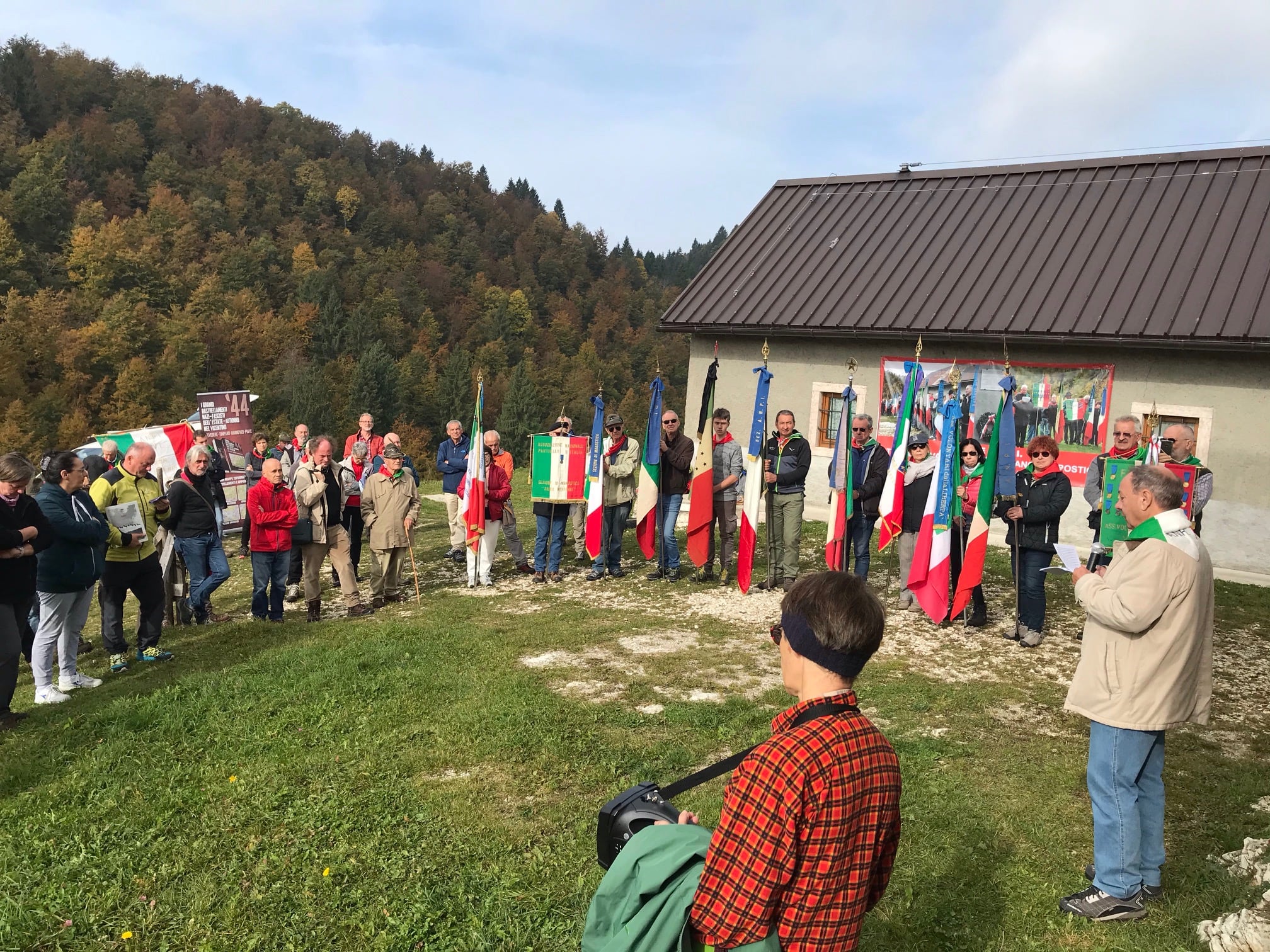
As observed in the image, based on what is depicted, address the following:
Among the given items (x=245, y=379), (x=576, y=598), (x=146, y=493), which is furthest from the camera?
(x=245, y=379)

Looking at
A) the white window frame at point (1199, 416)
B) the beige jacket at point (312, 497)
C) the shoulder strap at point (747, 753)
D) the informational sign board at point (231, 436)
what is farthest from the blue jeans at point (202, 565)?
the white window frame at point (1199, 416)

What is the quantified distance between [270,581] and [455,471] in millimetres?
3683

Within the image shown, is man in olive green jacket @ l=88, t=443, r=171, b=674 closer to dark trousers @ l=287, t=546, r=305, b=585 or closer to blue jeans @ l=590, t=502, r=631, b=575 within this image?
dark trousers @ l=287, t=546, r=305, b=585

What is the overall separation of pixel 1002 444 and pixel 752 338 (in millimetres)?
8599

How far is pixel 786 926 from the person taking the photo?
2.31 meters

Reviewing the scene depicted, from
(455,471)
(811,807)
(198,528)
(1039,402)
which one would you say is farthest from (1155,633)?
(1039,402)

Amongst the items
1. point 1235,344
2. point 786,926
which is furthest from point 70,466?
point 1235,344

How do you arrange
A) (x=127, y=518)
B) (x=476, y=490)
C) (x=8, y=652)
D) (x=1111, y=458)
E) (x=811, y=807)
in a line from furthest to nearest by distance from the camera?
(x=476, y=490) → (x=1111, y=458) → (x=127, y=518) → (x=8, y=652) → (x=811, y=807)

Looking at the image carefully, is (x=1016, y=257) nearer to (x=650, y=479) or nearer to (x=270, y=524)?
(x=650, y=479)

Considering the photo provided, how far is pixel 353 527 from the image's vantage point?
11562 mm

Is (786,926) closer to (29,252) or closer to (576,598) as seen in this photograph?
(576,598)

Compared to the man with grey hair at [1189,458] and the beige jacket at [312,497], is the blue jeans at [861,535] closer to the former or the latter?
the man with grey hair at [1189,458]

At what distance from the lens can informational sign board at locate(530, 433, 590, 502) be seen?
467 inches

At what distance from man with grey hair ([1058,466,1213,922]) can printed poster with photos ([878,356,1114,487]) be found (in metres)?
10.2
